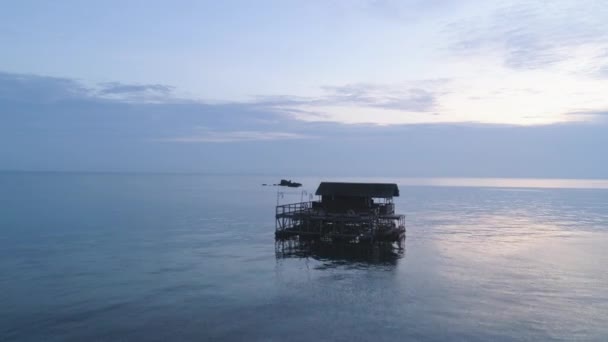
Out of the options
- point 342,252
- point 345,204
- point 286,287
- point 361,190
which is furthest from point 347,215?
point 286,287

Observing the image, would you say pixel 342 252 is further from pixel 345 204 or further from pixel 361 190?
pixel 361 190

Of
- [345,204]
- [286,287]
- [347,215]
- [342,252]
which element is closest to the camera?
[286,287]

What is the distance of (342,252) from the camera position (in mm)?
43719

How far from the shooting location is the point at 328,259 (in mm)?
40625

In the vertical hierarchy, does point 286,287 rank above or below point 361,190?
below

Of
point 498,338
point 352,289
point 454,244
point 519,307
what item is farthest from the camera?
point 454,244

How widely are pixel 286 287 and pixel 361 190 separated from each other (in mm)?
21144

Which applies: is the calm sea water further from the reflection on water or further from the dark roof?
the dark roof

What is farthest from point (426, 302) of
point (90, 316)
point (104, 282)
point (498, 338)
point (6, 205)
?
point (6, 205)

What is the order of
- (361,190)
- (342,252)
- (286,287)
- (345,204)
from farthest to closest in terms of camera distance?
(345,204)
(361,190)
(342,252)
(286,287)

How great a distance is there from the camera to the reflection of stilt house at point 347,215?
156ft

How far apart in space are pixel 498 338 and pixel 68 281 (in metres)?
26.8

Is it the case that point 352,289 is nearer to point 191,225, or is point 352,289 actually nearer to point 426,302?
point 426,302

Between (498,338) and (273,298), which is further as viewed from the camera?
(273,298)
